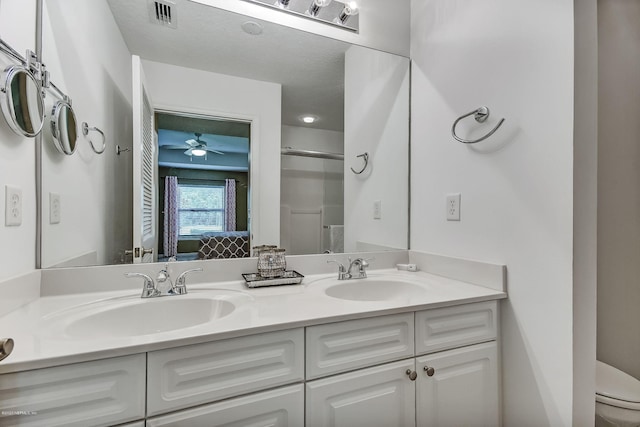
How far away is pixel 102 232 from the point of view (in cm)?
112

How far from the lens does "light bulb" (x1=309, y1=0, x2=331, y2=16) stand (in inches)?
55.0

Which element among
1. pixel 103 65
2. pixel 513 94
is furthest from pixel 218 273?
pixel 513 94

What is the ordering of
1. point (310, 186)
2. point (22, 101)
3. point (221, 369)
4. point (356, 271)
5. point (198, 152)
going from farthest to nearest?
point (310, 186), point (356, 271), point (198, 152), point (22, 101), point (221, 369)

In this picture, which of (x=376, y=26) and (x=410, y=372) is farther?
(x=376, y=26)

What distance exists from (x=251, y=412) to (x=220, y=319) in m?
0.25

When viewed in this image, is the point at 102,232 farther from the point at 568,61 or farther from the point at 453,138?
the point at 568,61

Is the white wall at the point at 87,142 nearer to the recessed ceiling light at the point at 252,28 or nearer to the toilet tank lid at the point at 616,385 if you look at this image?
the recessed ceiling light at the point at 252,28

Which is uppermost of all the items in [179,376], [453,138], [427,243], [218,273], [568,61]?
[568,61]

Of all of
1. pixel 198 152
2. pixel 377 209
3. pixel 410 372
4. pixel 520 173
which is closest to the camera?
pixel 410 372

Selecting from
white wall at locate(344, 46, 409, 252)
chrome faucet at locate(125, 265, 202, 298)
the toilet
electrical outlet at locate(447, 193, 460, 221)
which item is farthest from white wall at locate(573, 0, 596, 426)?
chrome faucet at locate(125, 265, 202, 298)

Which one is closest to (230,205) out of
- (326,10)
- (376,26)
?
(326,10)

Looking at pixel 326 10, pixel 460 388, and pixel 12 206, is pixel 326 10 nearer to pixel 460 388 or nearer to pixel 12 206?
pixel 12 206

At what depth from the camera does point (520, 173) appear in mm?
1041

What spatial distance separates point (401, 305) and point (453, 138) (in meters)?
0.82
